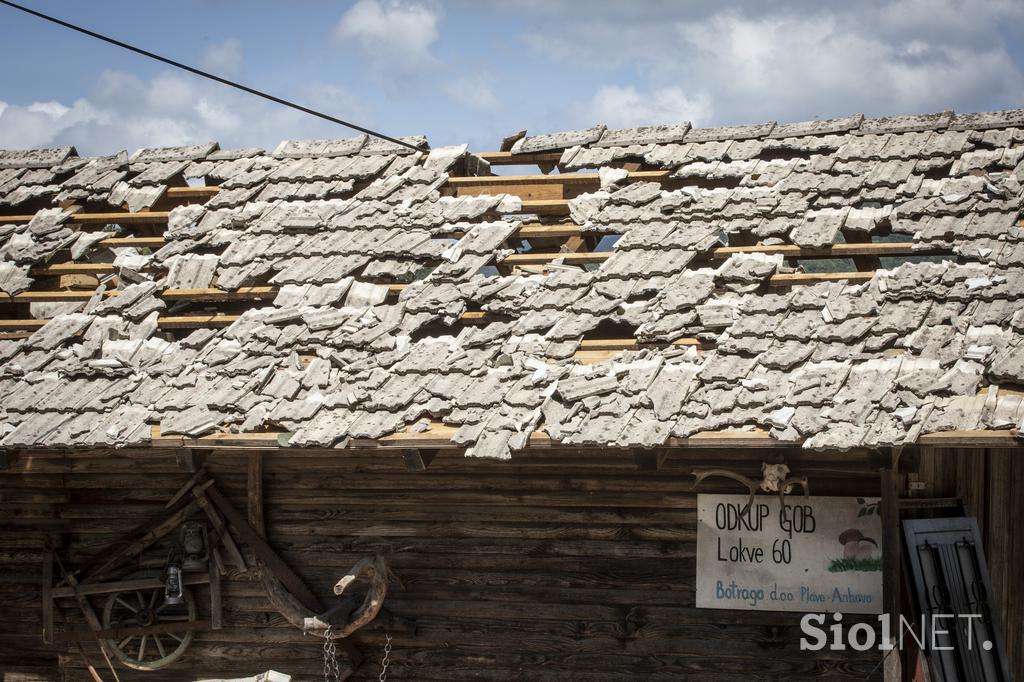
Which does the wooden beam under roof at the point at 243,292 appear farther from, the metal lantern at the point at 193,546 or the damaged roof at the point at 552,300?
the metal lantern at the point at 193,546

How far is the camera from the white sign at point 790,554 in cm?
735

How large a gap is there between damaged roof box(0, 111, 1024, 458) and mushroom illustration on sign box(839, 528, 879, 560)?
4.69 feet

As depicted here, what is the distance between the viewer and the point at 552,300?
313 inches

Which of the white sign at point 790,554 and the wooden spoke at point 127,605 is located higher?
the white sign at point 790,554

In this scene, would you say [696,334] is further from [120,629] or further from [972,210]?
[120,629]

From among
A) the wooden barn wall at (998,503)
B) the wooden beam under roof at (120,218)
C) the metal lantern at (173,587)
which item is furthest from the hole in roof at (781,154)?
the metal lantern at (173,587)

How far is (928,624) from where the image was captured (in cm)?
737

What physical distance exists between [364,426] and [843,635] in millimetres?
3683

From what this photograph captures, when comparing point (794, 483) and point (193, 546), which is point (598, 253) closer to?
point (794, 483)

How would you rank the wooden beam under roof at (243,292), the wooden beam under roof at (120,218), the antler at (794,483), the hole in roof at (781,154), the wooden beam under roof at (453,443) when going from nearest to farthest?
1. the wooden beam under roof at (453,443)
2. the antler at (794,483)
3. the wooden beam under roof at (243,292)
4. the hole in roof at (781,154)
5. the wooden beam under roof at (120,218)

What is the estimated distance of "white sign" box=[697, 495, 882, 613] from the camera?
7.35m

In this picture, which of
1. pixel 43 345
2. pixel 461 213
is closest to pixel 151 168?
pixel 43 345

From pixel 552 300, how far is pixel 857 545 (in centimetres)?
286

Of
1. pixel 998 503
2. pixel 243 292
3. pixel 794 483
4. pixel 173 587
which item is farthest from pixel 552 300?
pixel 173 587
